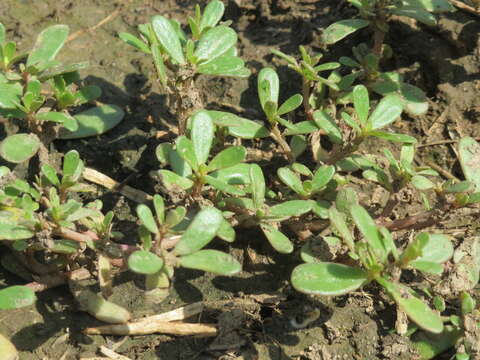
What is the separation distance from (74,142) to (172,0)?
3.40ft

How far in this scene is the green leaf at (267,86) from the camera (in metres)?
2.12

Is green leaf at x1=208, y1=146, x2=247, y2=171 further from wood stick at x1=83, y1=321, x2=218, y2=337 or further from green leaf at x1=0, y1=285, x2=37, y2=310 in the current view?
green leaf at x1=0, y1=285, x2=37, y2=310

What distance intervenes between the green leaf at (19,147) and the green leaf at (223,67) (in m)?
0.65

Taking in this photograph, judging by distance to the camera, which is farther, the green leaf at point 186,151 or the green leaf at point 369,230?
the green leaf at point 186,151

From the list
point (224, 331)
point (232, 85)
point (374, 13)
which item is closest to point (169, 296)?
point (224, 331)

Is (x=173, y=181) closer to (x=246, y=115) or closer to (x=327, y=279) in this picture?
(x=327, y=279)

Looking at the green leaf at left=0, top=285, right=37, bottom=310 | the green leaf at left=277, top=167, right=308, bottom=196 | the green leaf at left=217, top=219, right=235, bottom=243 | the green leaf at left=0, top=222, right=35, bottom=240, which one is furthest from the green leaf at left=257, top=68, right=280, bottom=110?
the green leaf at left=0, top=285, right=37, bottom=310

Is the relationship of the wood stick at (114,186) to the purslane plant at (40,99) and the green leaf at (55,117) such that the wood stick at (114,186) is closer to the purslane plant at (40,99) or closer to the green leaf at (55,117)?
the purslane plant at (40,99)

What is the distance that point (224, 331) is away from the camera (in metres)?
1.93

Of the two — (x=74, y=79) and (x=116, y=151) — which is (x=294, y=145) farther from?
(x=74, y=79)

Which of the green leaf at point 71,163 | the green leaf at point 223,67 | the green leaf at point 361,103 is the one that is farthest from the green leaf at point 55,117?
the green leaf at point 361,103

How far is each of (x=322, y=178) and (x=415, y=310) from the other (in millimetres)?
568

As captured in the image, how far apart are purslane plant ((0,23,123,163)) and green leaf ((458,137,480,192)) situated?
55.9 inches

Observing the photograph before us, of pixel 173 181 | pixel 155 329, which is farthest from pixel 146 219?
pixel 155 329
